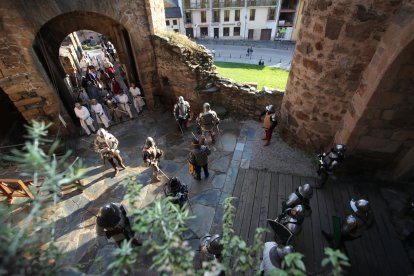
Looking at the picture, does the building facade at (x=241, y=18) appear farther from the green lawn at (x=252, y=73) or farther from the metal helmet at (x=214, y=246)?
the metal helmet at (x=214, y=246)

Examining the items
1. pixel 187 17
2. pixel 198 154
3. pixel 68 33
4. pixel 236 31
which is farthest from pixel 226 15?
pixel 198 154

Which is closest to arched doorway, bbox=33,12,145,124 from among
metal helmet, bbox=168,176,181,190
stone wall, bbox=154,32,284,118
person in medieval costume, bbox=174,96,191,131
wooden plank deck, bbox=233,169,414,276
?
stone wall, bbox=154,32,284,118

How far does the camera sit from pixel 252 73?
18406 millimetres

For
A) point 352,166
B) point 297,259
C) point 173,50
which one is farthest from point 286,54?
point 297,259

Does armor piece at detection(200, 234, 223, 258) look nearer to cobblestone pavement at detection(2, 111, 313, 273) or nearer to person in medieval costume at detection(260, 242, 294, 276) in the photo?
person in medieval costume at detection(260, 242, 294, 276)

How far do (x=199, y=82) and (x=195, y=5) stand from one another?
2445 centimetres

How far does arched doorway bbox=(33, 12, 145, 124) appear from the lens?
27.4 feet

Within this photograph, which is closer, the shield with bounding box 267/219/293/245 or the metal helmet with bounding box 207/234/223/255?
the metal helmet with bounding box 207/234/223/255

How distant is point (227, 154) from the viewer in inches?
267

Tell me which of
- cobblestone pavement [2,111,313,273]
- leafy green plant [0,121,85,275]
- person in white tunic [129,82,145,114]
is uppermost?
leafy green plant [0,121,85,275]

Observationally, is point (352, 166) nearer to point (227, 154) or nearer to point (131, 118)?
point (227, 154)

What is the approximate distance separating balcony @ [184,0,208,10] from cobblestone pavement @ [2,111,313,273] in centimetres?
2465

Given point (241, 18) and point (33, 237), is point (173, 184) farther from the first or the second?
point (241, 18)

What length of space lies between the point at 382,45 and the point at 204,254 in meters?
4.82
